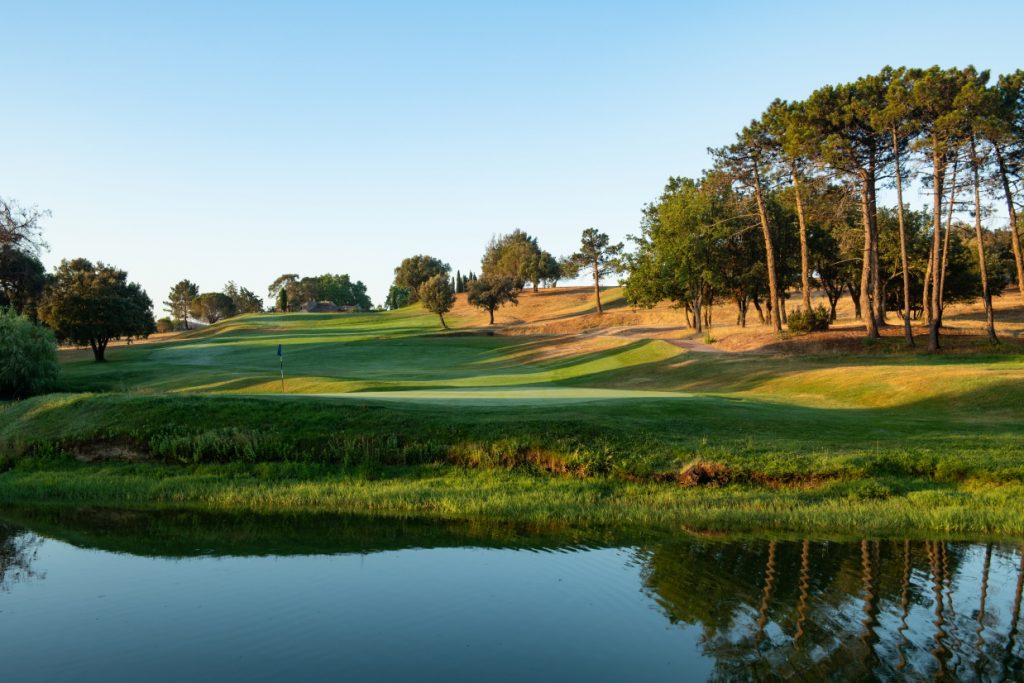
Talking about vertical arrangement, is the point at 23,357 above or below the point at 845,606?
above

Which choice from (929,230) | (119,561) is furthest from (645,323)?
(119,561)

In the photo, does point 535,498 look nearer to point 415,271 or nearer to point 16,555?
point 16,555

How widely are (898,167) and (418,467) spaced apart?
34283 mm

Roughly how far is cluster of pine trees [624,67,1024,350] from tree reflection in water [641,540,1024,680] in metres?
31.5

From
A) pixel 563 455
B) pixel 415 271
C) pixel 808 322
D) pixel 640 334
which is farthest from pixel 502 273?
pixel 563 455

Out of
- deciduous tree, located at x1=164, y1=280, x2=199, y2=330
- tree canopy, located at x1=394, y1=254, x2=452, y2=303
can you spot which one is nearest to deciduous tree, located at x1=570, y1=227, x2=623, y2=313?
tree canopy, located at x1=394, y1=254, x2=452, y2=303

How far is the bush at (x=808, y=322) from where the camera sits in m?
48.4

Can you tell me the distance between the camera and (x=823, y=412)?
85.5 feet

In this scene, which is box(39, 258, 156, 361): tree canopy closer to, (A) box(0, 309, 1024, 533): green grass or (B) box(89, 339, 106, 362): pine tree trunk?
(B) box(89, 339, 106, 362): pine tree trunk

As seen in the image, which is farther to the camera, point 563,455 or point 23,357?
point 23,357

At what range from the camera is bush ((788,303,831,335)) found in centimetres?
4844

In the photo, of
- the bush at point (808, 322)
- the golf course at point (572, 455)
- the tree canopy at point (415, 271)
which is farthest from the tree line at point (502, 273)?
the golf course at point (572, 455)

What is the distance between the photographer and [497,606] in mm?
10344

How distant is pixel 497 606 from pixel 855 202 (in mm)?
42497
